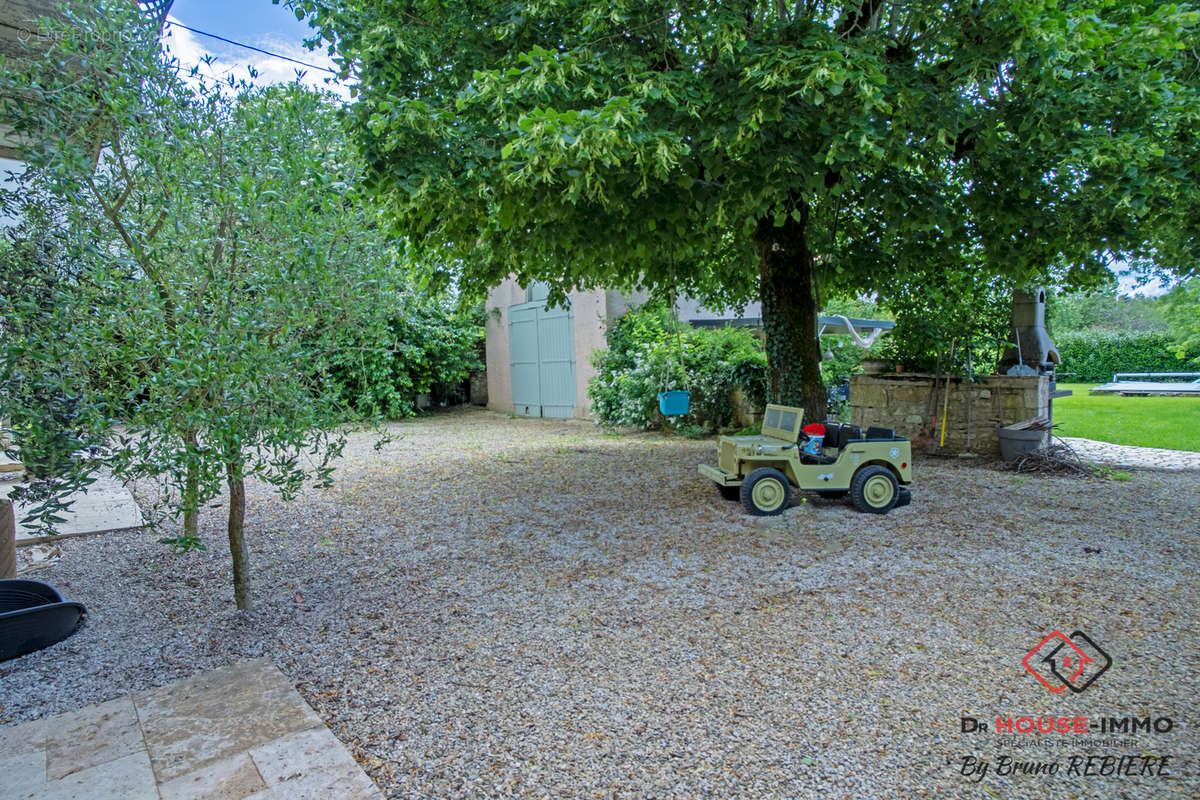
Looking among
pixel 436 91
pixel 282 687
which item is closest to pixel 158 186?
pixel 282 687

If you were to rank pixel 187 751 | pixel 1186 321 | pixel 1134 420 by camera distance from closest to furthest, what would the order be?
pixel 187 751 < pixel 1134 420 < pixel 1186 321

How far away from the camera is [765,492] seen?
523 cm

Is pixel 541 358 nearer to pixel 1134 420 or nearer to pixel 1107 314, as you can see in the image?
pixel 1134 420

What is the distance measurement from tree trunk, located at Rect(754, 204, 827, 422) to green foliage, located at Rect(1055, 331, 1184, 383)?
19378mm

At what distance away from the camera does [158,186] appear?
2805 mm

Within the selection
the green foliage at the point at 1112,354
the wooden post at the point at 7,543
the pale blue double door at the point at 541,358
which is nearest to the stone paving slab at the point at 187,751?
the wooden post at the point at 7,543

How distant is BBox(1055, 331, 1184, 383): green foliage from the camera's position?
21.3m

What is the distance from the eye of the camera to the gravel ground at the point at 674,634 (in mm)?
2158

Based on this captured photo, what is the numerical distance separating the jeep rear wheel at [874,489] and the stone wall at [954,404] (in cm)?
321

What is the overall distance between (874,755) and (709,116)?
3.90 m

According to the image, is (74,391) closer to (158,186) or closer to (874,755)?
(158,186)

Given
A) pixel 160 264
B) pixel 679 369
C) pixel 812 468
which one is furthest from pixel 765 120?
pixel 679 369

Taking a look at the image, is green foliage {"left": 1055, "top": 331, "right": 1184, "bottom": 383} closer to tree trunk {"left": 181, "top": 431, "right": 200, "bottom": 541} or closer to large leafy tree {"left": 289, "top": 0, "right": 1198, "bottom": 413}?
large leafy tree {"left": 289, "top": 0, "right": 1198, "bottom": 413}

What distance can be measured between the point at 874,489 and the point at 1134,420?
32.3 ft
